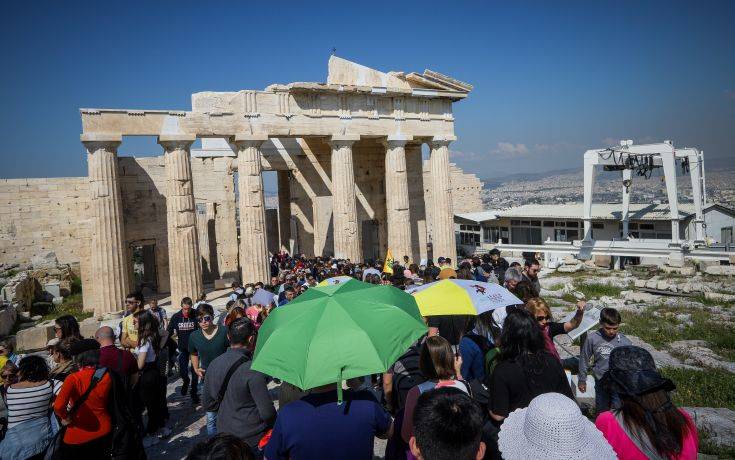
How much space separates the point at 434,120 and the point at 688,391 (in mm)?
16390

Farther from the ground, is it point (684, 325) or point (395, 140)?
point (395, 140)

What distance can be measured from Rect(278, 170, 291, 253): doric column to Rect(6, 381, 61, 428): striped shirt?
20.3m

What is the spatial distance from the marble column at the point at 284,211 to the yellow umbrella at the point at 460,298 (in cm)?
1906

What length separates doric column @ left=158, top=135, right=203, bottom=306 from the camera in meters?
16.3

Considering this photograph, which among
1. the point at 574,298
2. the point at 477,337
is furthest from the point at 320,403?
the point at 574,298

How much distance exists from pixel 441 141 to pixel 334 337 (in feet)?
63.8

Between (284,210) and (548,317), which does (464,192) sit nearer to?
(284,210)

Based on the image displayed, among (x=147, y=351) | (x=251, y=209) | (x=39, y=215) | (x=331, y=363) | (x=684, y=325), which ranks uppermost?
(x=39, y=215)

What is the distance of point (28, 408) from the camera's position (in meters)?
4.56

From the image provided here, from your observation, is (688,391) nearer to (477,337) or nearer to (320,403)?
(477,337)

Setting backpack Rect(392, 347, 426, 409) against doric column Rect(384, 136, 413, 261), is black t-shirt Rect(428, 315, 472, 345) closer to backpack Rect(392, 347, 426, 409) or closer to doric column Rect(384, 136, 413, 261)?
backpack Rect(392, 347, 426, 409)

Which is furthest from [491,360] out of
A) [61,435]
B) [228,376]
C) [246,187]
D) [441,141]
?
[441,141]

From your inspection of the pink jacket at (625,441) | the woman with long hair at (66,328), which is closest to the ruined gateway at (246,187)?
the woman with long hair at (66,328)

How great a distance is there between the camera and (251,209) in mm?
17562
